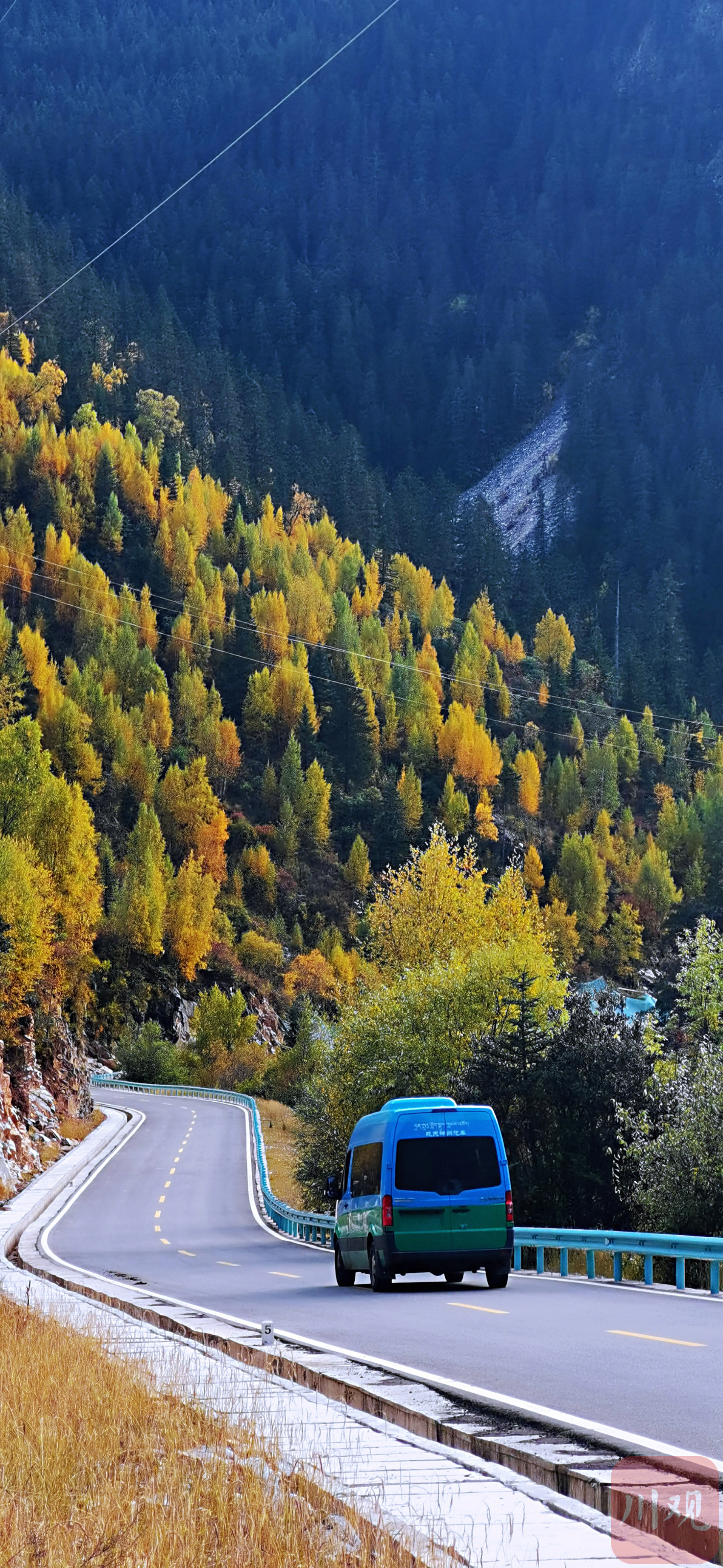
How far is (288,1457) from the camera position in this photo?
7.23m

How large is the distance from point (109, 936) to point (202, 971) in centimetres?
946

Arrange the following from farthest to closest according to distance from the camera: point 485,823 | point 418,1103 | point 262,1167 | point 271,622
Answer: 1. point 271,622
2. point 485,823
3. point 262,1167
4. point 418,1103

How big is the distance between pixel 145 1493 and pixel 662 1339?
26.1ft

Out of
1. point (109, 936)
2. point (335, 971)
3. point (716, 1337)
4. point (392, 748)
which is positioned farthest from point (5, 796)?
point (392, 748)

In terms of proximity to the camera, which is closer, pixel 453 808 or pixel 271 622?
pixel 453 808

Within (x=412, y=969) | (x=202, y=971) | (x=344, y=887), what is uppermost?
(x=344, y=887)

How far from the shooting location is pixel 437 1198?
20.0 m

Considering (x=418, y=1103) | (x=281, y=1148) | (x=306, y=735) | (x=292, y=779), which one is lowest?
(x=418, y=1103)

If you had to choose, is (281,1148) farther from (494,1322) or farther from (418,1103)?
(494,1322)

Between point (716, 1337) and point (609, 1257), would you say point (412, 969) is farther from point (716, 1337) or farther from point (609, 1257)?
point (716, 1337)

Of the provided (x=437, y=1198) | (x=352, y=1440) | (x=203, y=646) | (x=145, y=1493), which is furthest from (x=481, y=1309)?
(x=203, y=646)

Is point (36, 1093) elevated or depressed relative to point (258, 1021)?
depressed

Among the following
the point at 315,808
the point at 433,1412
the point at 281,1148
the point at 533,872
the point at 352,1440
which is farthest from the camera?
the point at 533,872

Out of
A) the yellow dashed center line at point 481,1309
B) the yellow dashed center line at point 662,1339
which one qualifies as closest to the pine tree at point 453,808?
the yellow dashed center line at point 481,1309
